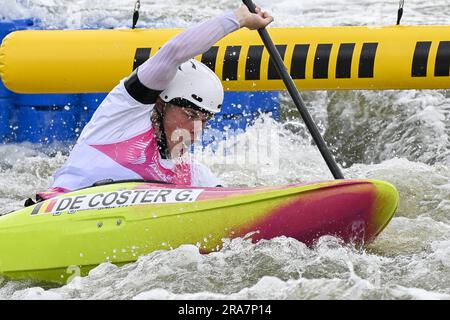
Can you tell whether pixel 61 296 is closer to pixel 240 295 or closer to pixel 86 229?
pixel 86 229

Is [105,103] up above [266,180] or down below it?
above

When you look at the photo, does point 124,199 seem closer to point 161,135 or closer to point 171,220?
point 171,220

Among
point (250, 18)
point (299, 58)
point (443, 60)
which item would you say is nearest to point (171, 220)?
point (250, 18)

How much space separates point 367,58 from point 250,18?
1641 mm

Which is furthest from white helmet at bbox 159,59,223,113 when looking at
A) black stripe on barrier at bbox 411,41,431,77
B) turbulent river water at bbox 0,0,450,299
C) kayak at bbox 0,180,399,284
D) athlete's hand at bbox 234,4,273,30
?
black stripe on barrier at bbox 411,41,431,77

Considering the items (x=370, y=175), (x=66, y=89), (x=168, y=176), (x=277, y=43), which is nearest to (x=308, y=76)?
(x=277, y=43)

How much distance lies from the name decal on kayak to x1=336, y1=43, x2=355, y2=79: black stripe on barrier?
6.83 ft

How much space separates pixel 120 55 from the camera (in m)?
6.48

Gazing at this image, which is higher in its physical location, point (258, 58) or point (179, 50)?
point (179, 50)

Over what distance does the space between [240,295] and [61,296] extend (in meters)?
0.69

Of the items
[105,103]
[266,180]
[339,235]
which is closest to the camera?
[339,235]

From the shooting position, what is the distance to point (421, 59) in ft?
20.4

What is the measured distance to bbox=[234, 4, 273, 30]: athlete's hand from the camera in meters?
4.74

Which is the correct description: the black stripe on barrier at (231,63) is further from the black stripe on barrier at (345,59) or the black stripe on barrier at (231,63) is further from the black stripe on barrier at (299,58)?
the black stripe on barrier at (345,59)
